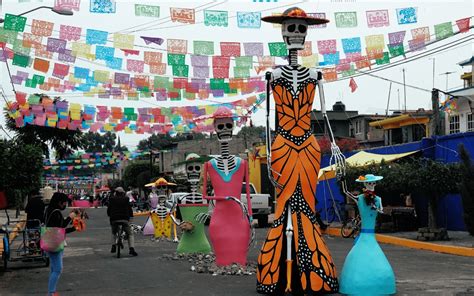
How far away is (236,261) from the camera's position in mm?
12086

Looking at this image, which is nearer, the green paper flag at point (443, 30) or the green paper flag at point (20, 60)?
the green paper flag at point (443, 30)

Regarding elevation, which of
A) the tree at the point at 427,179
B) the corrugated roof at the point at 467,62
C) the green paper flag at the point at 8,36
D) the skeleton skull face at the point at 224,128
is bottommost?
the tree at the point at 427,179

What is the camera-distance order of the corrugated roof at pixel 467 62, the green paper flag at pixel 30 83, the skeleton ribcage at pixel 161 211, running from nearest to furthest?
the green paper flag at pixel 30 83
the skeleton ribcage at pixel 161 211
the corrugated roof at pixel 467 62

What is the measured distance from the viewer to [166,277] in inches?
463

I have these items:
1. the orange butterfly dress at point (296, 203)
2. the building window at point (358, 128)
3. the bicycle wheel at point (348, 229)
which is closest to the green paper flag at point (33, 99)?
the bicycle wheel at point (348, 229)

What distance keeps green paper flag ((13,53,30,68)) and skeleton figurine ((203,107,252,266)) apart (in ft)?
23.5

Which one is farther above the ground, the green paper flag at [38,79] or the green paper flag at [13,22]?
the green paper flag at [13,22]

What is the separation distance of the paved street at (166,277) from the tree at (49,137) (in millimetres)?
26546

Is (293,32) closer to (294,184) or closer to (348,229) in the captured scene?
(294,184)

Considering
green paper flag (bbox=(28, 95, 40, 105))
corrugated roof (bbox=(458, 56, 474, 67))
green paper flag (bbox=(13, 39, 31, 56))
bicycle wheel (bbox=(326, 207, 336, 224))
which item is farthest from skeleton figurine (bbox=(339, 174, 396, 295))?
corrugated roof (bbox=(458, 56, 474, 67))

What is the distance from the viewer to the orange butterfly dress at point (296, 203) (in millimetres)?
9445

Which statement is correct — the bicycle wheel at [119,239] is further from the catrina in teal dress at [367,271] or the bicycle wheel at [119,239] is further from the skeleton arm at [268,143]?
the catrina in teal dress at [367,271]

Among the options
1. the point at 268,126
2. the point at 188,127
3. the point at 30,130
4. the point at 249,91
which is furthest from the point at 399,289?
the point at 30,130

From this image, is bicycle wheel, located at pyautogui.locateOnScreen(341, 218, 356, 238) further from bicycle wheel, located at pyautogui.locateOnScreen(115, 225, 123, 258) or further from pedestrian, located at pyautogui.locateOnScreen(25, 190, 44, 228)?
pedestrian, located at pyautogui.locateOnScreen(25, 190, 44, 228)
